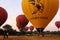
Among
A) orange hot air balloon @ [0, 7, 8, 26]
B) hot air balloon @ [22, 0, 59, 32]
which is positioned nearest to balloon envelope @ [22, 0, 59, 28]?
hot air balloon @ [22, 0, 59, 32]

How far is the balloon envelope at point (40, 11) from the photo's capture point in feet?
57.8

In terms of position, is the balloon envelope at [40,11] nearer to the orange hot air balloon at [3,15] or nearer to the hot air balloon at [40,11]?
the hot air balloon at [40,11]

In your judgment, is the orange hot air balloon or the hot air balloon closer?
the hot air balloon

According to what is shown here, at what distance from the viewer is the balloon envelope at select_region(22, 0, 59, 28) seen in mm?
17609

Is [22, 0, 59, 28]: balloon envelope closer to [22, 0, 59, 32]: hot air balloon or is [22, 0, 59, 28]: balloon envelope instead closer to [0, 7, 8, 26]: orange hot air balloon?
[22, 0, 59, 32]: hot air balloon

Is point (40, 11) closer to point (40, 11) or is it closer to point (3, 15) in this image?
point (40, 11)

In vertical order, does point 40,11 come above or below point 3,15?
above

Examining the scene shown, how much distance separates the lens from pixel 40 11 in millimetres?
17688

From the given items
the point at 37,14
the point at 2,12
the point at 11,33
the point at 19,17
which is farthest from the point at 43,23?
the point at 11,33

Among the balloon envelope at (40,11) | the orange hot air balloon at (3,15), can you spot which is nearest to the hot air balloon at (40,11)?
the balloon envelope at (40,11)

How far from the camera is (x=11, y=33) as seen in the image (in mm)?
37906

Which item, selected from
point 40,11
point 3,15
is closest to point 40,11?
point 40,11

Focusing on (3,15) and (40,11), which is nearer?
(40,11)

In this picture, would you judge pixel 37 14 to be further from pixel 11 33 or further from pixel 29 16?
pixel 11 33
